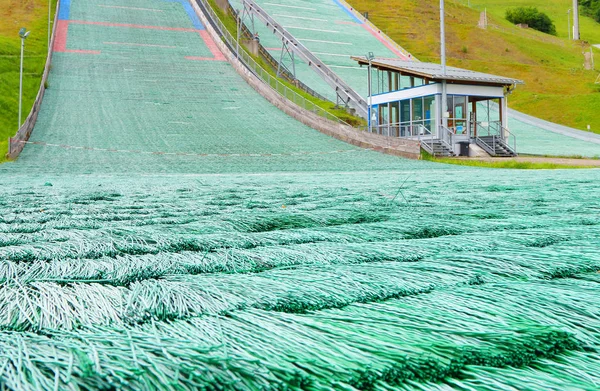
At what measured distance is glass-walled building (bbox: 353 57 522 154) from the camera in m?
23.3

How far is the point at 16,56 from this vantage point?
31875 mm

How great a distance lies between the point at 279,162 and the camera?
1809 cm

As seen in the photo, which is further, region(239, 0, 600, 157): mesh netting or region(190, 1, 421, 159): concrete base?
region(239, 0, 600, 157): mesh netting

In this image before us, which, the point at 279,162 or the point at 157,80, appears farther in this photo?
the point at 157,80

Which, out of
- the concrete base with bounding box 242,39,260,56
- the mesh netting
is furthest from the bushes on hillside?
the concrete base with bounding box 242,39,260,56

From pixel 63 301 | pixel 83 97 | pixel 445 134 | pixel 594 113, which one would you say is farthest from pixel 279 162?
pixel 594 113

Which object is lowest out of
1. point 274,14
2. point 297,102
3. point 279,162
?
point 279,162

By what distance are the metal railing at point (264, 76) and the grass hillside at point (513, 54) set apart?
54.0 ft

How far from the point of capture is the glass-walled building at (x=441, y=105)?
76.3 ft

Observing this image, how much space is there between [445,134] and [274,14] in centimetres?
2740

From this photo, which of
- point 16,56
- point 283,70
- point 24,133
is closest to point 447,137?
point 24,133

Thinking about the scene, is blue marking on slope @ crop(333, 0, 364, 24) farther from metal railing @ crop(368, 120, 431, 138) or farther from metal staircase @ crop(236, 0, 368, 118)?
metal railing @ crop(368, 120, 431, 138)

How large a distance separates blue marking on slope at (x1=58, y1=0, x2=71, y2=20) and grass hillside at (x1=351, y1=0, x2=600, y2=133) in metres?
26.7

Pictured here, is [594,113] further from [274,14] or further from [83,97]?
[83,97]
